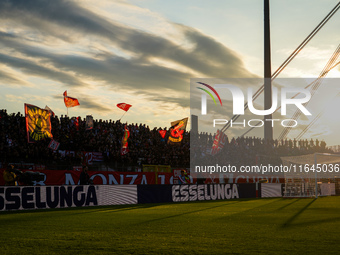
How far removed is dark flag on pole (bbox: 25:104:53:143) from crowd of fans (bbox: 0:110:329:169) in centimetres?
76

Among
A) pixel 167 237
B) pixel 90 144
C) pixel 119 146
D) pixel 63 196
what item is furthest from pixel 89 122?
pixel 167 237

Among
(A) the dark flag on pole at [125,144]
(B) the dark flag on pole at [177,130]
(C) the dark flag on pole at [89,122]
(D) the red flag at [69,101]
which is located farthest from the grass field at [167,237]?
(B) the dark flag on pole at [177,130]

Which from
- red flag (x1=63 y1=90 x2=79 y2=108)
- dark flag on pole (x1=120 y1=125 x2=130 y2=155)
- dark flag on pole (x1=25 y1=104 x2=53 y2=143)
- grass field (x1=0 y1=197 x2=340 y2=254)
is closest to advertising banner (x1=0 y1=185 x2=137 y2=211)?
grass field (x1=0 y1=197 x2=340 y2=254)

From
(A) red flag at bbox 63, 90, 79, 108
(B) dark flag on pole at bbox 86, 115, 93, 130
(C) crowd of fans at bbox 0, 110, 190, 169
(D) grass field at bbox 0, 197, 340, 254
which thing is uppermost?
(A) red flag at bbox 63, 90, 79, 108

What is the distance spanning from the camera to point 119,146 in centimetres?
3400

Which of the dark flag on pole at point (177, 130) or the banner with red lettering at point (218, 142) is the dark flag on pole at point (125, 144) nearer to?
the dark flag on pole at point (177, 130)

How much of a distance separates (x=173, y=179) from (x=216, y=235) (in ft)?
78.9

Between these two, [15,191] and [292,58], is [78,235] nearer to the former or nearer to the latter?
[15,191]

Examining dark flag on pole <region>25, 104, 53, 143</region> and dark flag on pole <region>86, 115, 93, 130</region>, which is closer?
dark flag on pole <region>25, 104, 53, 143</region>

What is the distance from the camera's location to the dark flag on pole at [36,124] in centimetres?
2709

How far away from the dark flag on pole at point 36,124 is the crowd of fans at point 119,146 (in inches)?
29.9

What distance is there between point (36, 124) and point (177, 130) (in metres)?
16.2

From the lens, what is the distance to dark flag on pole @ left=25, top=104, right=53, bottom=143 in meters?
27.1

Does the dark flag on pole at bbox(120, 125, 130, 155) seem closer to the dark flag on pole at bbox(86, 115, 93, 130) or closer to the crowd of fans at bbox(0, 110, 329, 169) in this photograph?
the crowd of fans at bbox(0, 110, 329, 169)
